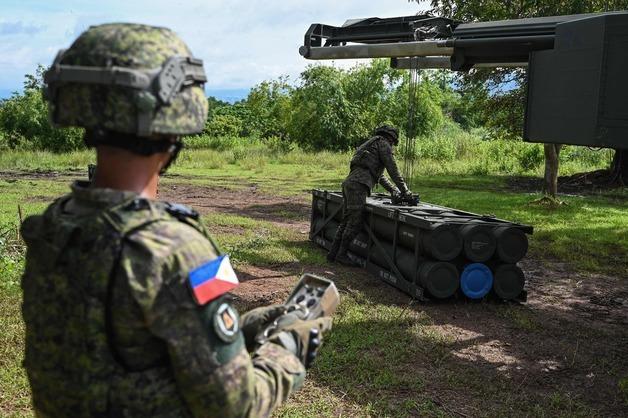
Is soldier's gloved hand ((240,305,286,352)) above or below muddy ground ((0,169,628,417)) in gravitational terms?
above

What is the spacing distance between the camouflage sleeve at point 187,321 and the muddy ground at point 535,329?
3447 millimetres

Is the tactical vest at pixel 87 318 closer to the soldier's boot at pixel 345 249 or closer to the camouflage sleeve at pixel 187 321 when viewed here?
the camouflage sleeve at pixel 187 321

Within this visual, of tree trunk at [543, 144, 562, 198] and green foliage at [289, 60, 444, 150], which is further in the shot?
green foliage at [289, 60, 444, 150]

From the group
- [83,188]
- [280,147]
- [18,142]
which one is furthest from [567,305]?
[18,142]

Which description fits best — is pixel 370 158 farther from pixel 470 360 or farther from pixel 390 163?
pixel 470 360

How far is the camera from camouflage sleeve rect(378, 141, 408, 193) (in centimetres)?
926

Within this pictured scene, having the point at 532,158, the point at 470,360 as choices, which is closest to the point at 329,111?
the point at 532,158

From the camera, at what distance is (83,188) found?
6.65 feet

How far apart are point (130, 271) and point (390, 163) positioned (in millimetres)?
7757

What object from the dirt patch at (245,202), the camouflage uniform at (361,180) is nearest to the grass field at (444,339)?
the dirt patch at (245,202)

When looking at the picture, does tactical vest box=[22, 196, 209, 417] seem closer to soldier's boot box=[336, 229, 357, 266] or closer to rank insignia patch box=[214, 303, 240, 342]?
rank insignia patch box=[214, 303, 240, 342]

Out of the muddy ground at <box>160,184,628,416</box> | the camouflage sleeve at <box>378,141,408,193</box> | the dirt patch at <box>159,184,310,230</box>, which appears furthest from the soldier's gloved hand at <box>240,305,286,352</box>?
the dirt patch at <box>159,184,310,230</box>

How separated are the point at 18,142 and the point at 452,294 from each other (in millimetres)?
29359

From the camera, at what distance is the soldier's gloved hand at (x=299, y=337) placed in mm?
2225
